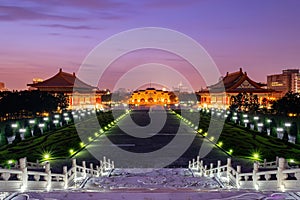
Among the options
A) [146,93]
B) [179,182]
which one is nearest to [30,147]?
[179,182]

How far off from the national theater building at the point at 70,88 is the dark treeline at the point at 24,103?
19.3 meters

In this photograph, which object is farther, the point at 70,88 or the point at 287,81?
the point at 287,81

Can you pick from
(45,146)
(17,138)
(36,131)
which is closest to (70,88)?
(36,131)

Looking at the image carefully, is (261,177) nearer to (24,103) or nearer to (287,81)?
(24,103)

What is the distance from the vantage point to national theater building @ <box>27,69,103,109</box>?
76.6 metres

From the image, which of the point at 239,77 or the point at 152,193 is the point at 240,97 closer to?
the point at 239,77

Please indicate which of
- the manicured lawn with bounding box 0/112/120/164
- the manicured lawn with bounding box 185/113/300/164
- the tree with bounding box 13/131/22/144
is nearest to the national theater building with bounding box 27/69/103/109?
the manicured lawn with bounding box 0/112/120/164

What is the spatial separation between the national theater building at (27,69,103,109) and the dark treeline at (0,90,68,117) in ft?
63.2

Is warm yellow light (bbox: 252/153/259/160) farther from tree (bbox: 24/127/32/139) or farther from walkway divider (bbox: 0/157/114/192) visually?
tree (bbox: 24/127/32/139)

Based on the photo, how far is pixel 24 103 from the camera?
49.0m

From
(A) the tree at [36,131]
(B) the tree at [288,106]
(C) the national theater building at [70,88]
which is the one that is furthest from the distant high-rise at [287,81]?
(A) the tree at [36,131]

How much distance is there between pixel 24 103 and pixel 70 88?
2834cm

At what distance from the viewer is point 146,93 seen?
485 ft

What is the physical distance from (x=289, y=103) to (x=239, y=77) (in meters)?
31.3
